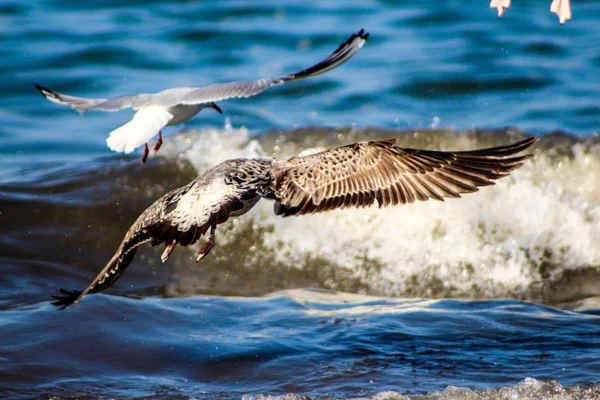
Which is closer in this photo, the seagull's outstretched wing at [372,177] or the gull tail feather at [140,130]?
the seagull's outstretched wing at [372,177]

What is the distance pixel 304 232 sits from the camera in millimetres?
6633

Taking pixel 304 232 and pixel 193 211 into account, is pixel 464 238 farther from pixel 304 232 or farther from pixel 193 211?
pixel 193 211

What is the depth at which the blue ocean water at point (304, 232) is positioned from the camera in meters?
4.39

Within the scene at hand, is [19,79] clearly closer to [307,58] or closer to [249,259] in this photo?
[307,58]

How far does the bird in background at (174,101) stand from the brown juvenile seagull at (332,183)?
0.62m

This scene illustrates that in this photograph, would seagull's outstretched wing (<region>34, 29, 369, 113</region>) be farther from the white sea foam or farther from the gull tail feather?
the white sea foam

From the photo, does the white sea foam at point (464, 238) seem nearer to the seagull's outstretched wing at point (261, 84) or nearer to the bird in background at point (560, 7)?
the seagull's outstretched wing at point (261, 84)

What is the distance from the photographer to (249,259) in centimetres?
640

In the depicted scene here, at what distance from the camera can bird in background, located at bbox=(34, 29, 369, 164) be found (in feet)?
16.3

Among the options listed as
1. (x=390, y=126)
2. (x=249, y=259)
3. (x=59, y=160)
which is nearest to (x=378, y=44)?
(x=390, y=126)

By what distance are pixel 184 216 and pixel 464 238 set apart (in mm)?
3009

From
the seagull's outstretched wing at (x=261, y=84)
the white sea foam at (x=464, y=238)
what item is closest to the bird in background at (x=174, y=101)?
the seagull's outstretched wing at (x=261, y=84)

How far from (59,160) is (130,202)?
1.31m

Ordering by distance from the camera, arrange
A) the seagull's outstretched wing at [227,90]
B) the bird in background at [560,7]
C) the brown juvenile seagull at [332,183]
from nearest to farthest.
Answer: the bird in background at [560,7] → the brown juvenile seagull at [332,183] → the seagull's outstretched wing at [227,90]
